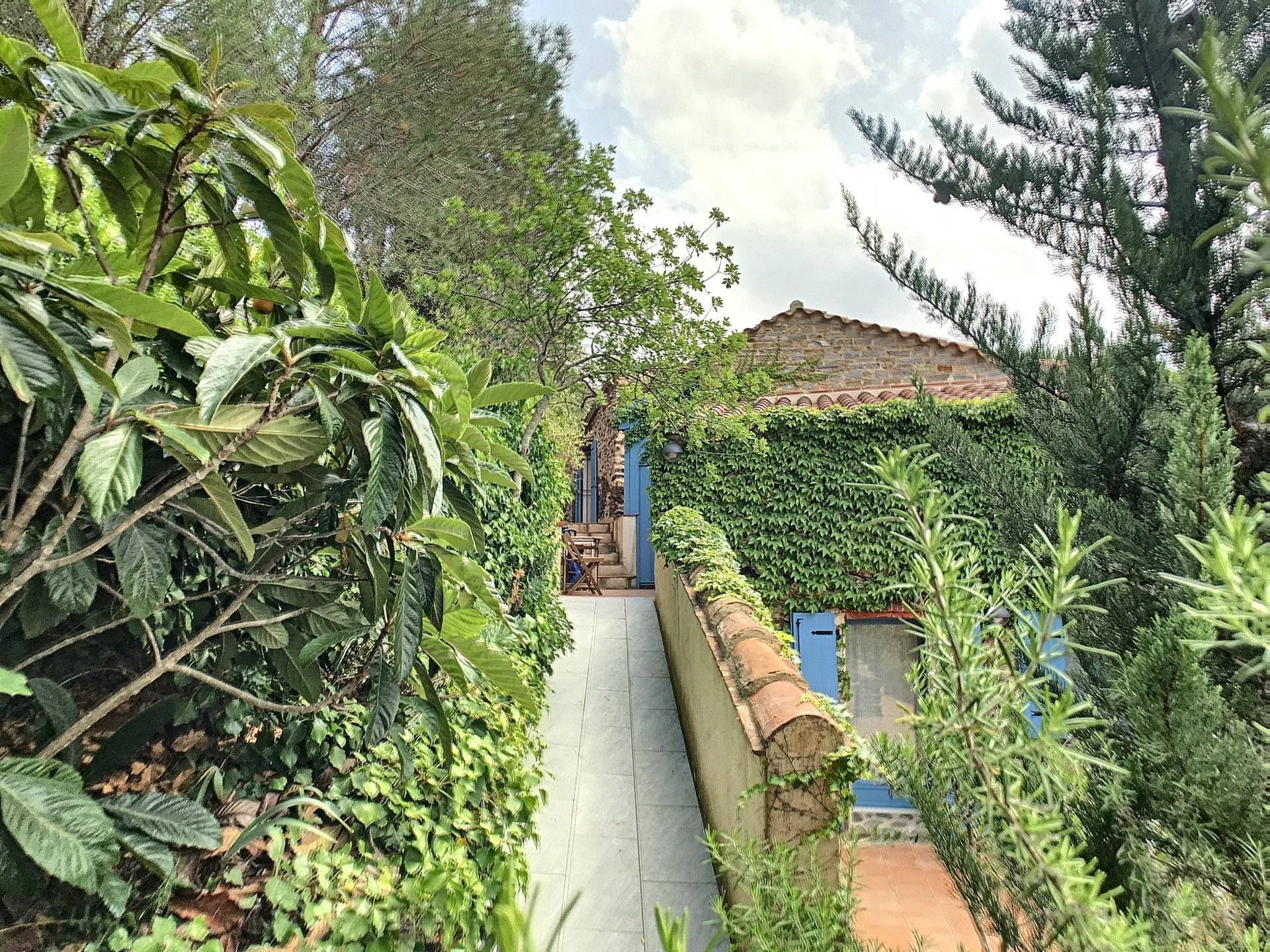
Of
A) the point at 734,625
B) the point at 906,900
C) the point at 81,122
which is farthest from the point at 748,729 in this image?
the point at 906,900

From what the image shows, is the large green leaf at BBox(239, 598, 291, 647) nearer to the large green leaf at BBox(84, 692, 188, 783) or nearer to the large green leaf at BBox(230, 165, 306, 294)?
the large green leaf at BBox(84, 692, 188, 783)

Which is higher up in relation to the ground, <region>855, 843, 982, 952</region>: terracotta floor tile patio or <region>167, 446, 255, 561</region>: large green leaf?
<region>167, 446, 255, 561</region>: large green leaf

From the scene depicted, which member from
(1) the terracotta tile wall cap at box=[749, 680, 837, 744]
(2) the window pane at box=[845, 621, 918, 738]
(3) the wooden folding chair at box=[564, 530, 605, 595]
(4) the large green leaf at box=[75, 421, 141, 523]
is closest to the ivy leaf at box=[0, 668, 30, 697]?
(4) the large green leaf at box=[75, 421, 141, 523]

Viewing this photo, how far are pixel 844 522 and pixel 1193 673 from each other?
747cm

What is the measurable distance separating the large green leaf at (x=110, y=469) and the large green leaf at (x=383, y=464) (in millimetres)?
335

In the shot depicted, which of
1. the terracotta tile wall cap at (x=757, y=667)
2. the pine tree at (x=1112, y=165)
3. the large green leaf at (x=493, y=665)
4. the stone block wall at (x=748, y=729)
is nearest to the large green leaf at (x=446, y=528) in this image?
the large green leaf at (x=493, y=665)

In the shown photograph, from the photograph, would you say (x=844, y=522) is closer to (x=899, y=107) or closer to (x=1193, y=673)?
(x=899, y=107)

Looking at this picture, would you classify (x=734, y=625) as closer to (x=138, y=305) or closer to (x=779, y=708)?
(x=779, y=708)

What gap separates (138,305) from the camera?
1098 millimetres

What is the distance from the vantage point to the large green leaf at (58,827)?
3.34ft

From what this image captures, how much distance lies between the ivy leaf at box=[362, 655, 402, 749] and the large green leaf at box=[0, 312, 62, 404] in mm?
814

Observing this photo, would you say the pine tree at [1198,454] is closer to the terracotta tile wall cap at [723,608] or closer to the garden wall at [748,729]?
the garden wall at [748,729]

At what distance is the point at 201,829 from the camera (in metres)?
1.33

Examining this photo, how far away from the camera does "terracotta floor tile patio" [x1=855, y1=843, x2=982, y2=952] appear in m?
4.73
